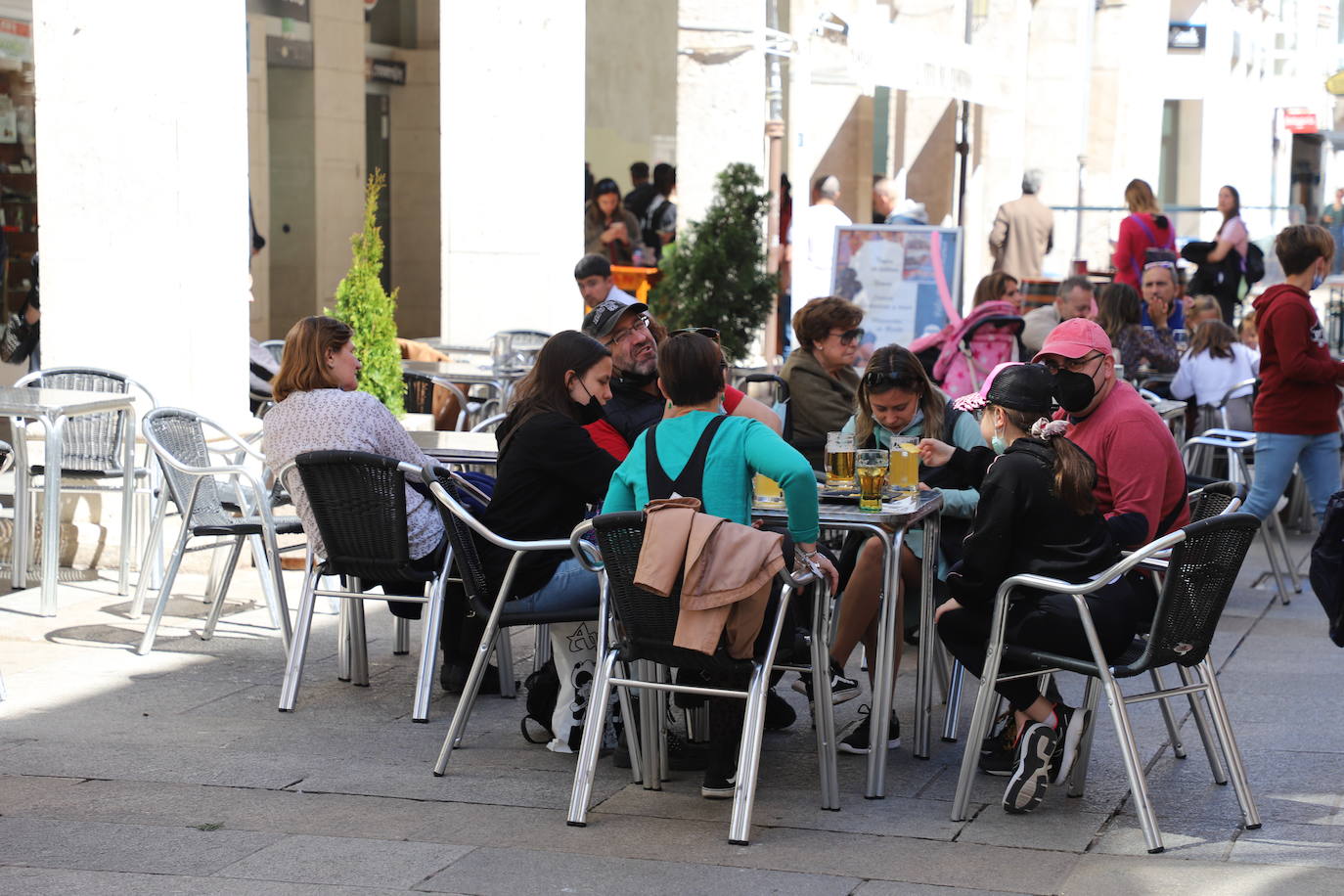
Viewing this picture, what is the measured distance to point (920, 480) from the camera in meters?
6.27

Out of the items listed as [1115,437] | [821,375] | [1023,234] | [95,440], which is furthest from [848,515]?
[1023,234]

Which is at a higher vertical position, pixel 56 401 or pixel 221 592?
pixel 56 401

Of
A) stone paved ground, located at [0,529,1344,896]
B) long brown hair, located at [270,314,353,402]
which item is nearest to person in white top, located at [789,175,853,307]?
stone paved ground, located at [0,529,1344,896]

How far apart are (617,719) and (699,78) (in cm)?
961

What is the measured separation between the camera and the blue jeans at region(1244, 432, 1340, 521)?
8188 mm

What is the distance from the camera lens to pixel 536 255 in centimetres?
1115

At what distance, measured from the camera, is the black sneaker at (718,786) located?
5.15m

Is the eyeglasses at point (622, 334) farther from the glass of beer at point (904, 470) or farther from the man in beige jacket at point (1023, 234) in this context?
the man in beige jacket at point (1023, 234)

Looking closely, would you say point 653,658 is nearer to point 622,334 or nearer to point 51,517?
point 622,334

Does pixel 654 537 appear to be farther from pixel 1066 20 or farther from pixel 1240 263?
pixel 1066 20

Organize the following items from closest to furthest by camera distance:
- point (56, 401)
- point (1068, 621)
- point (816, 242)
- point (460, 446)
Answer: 1. point (1068, 621)
2. point (460, 446)
3. point (56, 401)
4. point (816, 242)

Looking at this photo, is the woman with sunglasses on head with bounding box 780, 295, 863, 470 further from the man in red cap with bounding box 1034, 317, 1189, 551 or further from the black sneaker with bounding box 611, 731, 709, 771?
the black sneaker with bounding box 611, 731, 709, 771

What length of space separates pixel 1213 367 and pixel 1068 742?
5.51 metres

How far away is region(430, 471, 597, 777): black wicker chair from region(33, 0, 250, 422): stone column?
347cm
